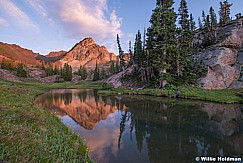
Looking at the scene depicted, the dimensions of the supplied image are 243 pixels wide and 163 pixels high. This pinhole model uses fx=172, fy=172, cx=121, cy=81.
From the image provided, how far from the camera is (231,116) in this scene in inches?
698

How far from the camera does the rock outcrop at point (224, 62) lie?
38.5 m

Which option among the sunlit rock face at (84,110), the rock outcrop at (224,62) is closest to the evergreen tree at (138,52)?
the rock outcrop at (224,62)

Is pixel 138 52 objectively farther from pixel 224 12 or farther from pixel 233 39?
pixel 224 12

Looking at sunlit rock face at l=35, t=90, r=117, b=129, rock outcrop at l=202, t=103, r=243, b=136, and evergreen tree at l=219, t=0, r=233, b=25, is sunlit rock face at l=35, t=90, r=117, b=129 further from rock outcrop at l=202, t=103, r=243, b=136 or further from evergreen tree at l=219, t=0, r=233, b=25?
evergreen tree at l=219, t=0, r=233, b=25

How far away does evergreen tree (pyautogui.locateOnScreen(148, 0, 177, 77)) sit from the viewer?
41.8 meters

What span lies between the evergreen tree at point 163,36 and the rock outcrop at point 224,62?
9379mm

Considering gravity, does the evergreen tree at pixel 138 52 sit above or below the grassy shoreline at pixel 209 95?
above

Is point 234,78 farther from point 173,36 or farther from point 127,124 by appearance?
point 127,124

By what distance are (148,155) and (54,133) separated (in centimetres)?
509

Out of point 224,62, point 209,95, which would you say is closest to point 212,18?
point 224,62

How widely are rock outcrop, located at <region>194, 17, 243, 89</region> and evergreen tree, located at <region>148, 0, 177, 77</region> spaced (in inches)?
369

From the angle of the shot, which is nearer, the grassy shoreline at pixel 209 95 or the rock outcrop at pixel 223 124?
the rock outcrop at pixel 223 124

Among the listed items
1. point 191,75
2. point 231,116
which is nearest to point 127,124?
point 231,116

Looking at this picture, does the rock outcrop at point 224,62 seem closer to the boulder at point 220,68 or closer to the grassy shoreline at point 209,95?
the boulder at point 220,68
